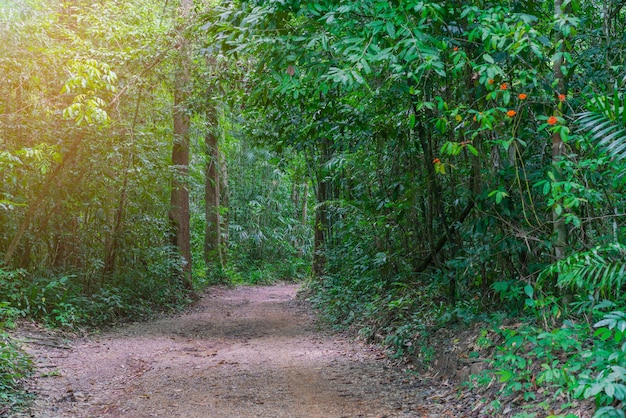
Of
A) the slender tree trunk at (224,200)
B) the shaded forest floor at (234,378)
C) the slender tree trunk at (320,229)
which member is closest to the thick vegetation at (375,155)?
the slender tree trunk at (320,229)

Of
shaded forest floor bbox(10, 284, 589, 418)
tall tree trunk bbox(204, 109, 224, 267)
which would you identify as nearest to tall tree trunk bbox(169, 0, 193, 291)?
shaded forest floor bbox(10, 284, 589, 418)

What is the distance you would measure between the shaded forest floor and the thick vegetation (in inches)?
23.4

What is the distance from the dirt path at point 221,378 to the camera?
5.51m

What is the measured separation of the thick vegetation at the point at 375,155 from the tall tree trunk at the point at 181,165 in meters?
0.07

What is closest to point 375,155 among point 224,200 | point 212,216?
point 212,216

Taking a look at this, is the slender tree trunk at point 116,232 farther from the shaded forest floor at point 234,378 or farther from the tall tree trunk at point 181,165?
the shaded forest floor at point 234,378

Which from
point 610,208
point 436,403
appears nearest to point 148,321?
point 436,403

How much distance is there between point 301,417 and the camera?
522 cm

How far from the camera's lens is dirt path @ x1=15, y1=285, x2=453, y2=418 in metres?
5.51

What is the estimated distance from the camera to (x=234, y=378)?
677 cm

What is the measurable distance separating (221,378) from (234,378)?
Result: 162 millimetres

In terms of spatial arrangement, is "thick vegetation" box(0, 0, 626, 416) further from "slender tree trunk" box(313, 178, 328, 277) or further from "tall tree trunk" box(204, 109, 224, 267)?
"tall tree trunk" box(204, 109, 224, 267)

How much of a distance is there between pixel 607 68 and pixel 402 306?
15.0 feet

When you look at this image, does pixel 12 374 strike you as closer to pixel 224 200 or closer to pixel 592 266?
pixel 592 266
